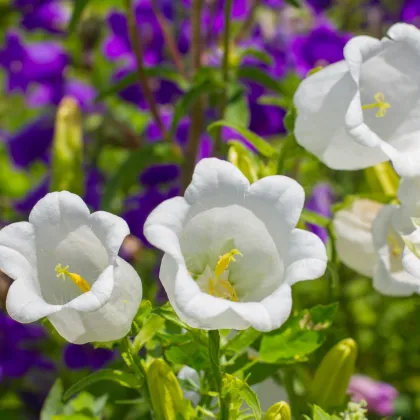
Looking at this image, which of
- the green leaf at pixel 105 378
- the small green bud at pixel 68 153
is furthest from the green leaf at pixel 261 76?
the green leaf at pixel 105 378

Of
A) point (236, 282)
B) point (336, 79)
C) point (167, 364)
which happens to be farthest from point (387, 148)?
point (167, 364)

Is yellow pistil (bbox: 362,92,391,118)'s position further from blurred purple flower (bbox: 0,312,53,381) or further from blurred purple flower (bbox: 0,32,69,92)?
blurred purple flower (bbox: 0,32,69,92)

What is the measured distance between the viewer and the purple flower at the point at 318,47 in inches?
69.4

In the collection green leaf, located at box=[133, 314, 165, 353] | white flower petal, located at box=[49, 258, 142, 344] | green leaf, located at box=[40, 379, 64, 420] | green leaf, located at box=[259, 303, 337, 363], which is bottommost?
green leaf, located at box=[40, 379, 64, 420]

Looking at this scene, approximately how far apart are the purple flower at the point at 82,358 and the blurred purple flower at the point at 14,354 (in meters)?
0.09

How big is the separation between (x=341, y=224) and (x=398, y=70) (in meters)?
0.24

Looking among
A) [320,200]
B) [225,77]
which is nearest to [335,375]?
[225,77]

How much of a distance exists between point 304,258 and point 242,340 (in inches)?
6.2

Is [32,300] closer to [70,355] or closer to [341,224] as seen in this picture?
[341,224]

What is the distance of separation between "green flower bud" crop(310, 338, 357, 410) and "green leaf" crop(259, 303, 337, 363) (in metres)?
0.07

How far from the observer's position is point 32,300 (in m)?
0.81

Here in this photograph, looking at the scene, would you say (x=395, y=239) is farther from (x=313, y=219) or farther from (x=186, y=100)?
(x=186, y=100)

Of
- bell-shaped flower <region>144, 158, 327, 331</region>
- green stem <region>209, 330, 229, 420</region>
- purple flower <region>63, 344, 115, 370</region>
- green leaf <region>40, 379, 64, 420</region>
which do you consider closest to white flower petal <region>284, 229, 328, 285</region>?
bell-shaped flower <region>144, 158, 327, 331</region>

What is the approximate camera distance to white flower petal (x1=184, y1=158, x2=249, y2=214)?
87 centimetres
